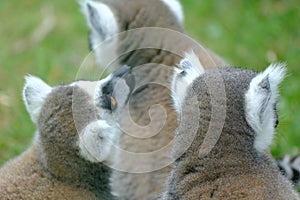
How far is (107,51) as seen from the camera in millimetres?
5758

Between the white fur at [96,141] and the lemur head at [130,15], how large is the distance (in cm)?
135

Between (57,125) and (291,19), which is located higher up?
(291,19)

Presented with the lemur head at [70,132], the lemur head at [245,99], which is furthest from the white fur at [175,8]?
the lemur head at [245,99]

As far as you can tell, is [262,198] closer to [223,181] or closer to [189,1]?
[223,181]

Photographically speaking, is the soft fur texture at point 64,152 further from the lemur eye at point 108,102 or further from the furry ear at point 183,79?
the furry ear at point 183,79

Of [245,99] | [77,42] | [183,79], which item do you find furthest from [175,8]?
[77,42]

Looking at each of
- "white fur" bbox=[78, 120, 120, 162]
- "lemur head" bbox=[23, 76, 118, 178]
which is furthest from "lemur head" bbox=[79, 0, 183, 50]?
"white fur" bbox=[78, 120, 120, 162]

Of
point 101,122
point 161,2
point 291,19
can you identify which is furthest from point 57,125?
point 291,19

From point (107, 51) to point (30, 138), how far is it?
1.06 meters

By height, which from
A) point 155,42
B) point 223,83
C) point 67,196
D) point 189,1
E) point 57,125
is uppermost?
point 189,1

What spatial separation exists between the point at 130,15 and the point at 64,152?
1707mm

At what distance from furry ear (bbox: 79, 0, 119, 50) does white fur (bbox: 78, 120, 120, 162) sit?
4.36 ft

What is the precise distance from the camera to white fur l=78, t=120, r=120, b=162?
14.0ft

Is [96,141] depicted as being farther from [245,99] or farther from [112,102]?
[245,99]
